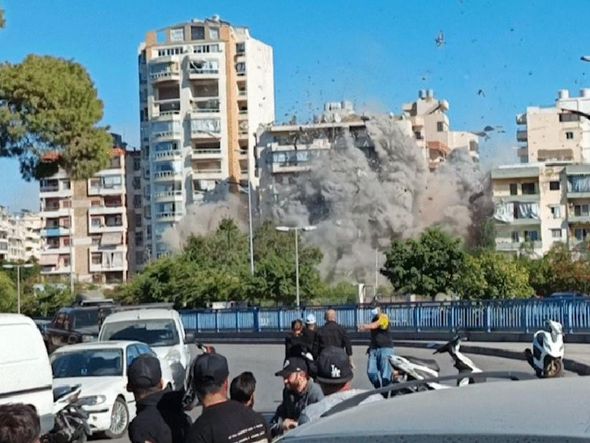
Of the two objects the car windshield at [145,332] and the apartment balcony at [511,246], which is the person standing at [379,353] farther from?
the apartment balcony at [511,246]

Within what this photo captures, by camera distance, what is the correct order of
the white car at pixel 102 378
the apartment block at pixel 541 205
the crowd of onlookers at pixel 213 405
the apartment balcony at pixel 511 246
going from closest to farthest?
the crowd of onlookers at pixel 213 405, the white car at pixel 102 378, the apartment block at pixel 541 205, the apartment balcony at pixel 511 246

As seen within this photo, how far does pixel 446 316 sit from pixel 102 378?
23.7m

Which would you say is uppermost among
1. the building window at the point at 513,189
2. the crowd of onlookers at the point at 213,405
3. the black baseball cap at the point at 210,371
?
the building window at the point at 513,189

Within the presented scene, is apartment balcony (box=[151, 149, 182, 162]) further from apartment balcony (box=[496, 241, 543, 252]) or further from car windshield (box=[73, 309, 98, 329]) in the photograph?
car windshield (box=[73, 309, 98, 329])

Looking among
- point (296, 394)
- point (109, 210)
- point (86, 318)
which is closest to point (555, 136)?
point (109, 210)

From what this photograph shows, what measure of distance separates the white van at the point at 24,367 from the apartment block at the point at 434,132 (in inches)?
4162

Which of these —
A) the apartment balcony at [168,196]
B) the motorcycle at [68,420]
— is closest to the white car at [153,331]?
A: the motorcycle at [68,420]

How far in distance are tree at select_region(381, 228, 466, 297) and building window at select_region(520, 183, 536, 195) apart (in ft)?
131

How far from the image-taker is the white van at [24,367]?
13070mm

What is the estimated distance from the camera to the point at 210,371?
231 inches

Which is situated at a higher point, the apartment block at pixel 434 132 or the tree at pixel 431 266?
the apartment block at pixel 434 132

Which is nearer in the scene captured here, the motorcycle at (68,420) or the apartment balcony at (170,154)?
the motorcycle at (68,420)

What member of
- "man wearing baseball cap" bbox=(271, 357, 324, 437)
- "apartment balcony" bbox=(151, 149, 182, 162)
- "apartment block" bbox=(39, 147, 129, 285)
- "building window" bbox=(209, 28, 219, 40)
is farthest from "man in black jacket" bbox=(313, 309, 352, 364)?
"apartment block" bbox=(39, 147, 129, 285)

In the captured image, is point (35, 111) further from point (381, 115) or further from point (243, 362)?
point (381, 115)
